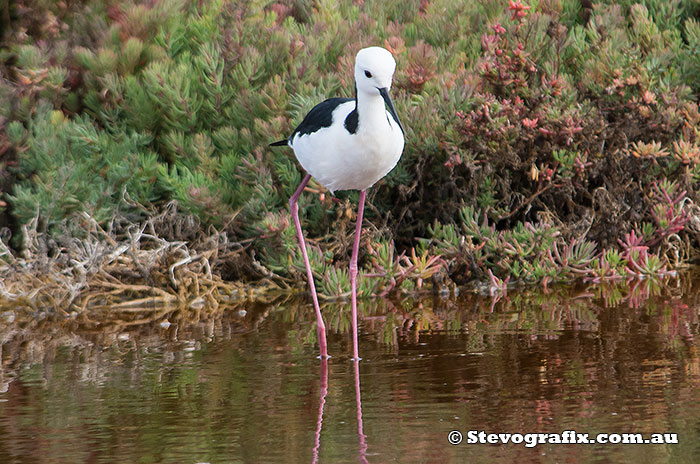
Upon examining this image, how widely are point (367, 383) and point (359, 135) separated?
4.22 ft

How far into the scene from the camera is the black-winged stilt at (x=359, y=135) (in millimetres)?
5172

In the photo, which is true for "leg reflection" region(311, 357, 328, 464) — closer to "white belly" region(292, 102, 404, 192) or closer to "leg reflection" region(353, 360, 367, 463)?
"leg reflection" region(353, 360, 367, 463)

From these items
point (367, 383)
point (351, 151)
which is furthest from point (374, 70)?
point (367, 383)

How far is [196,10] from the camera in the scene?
8500 mm

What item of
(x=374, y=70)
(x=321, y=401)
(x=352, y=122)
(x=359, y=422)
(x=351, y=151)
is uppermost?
(x=374, y=70)

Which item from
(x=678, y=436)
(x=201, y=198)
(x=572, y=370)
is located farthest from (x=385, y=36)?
(x=678, y=436)

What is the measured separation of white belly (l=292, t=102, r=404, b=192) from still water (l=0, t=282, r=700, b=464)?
975 millimetres

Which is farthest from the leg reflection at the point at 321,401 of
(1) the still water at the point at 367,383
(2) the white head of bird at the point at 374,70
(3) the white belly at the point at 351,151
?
(2) the white head of bird at the point at 374,70

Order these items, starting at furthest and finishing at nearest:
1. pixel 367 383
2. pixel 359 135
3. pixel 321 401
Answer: pixel 359 135 < pixel 367 383 < pixel 321 401

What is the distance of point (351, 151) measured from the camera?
17.9ft

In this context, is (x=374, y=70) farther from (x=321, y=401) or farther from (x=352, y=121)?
(x=321, y=401)

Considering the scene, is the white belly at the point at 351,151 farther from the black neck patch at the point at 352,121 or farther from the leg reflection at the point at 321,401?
the leg reflection at the point at 321,401

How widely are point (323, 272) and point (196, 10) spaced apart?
2697mm

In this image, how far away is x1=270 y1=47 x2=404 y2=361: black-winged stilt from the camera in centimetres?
517
